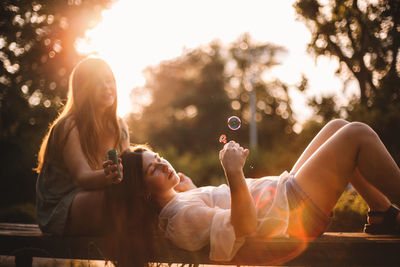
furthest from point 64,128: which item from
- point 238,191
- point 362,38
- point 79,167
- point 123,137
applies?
point 362,38

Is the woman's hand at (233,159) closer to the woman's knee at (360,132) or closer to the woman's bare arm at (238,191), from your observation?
the woman's bare arm at (238,191)

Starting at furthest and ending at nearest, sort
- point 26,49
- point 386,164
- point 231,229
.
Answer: point 26,49
point 386,164
point 231,229

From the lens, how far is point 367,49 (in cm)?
589

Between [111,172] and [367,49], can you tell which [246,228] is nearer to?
[111,172]

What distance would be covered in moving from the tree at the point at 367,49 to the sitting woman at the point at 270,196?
3.22m

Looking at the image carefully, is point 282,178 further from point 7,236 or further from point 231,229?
point 7,236

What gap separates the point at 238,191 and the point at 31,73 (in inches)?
286

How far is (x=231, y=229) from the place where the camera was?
225 cm

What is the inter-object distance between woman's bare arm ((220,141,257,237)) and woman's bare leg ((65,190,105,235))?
93 centimetres

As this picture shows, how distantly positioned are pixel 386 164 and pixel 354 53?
409cm

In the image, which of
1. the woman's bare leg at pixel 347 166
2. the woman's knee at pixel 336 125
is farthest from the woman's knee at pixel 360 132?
the woman's knee at pixel 336 125

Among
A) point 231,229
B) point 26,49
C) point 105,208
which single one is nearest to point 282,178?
point 231,229

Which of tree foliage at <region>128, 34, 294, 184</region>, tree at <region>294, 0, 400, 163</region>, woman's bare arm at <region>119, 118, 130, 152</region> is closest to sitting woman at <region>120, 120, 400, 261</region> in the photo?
woman's bare arm at <region>119, 118, 130, 152</region>

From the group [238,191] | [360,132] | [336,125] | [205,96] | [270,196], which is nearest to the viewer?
[238,191]
